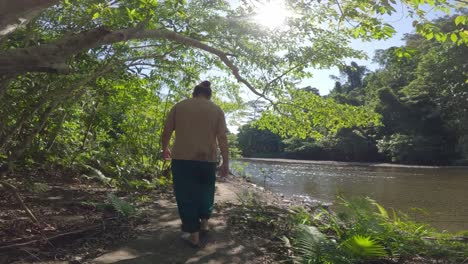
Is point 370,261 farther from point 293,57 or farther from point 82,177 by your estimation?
point 82,177

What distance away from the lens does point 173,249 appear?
12.8 feet

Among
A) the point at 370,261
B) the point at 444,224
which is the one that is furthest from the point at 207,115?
the point at 444,224

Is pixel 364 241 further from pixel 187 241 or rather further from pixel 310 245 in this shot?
pixel 187 241

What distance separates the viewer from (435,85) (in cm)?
4125

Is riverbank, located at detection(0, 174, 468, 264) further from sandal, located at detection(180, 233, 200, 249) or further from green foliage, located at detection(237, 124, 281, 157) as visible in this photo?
green foliage, located at detection(237, 124, 281, 157)

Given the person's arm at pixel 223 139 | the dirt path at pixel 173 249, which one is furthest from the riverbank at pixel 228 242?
the person's arm at pixel 223 139

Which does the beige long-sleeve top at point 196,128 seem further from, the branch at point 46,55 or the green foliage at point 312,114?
the green foliage at point 312,114

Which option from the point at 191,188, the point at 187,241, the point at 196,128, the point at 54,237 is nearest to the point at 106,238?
the point at 54,237

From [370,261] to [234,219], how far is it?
1.83 m

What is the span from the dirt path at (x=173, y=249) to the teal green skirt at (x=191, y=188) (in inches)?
9.9

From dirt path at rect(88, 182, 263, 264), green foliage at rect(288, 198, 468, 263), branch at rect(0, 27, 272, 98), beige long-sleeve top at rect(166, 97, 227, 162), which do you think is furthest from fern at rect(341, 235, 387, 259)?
branch at rect(0, 27, 272, 98)

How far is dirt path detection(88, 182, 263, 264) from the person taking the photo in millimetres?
3594

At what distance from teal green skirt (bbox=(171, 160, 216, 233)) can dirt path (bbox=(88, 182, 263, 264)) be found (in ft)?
0.83

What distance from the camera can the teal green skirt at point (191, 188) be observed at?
3977 millimetres
